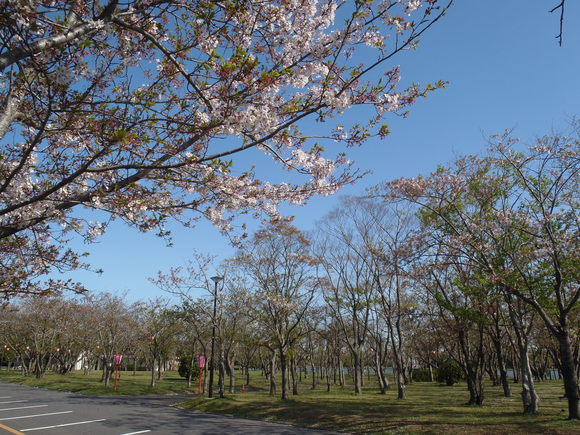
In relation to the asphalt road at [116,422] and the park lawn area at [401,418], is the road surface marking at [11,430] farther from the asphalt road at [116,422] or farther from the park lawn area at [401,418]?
the park lawn area at [401,418]

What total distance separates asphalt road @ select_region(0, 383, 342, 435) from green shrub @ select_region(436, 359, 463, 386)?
25276mm

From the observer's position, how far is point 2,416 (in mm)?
12953

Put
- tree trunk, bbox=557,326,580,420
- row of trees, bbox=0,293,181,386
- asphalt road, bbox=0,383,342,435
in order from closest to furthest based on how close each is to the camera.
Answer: tree trunk, bbox=557,326,580,420 < asphalt road, bbox=0,383,342,435 < row of trees, bbox=0,293,181,386

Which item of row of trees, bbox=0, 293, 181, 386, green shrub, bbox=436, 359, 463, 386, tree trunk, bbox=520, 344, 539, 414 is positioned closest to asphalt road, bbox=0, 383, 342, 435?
tree trunk, bbox=520, 344, 539, 414

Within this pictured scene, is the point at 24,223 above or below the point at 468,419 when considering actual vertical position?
above

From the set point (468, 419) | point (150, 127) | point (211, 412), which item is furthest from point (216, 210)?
point (211, 412)

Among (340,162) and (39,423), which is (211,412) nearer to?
(39,423)

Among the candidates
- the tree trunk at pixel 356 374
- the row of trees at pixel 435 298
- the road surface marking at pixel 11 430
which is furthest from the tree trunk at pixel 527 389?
the road surface marking at pixel 11 430

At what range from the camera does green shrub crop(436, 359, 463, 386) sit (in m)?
32.5

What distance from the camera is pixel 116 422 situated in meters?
12.1

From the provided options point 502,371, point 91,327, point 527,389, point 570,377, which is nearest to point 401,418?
point 527,389

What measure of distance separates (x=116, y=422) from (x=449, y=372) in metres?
29.5

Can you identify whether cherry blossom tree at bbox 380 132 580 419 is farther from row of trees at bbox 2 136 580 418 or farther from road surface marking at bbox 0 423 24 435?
road surface marking at bbox 0 423 24 435

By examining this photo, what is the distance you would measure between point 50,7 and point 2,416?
1534 cm
